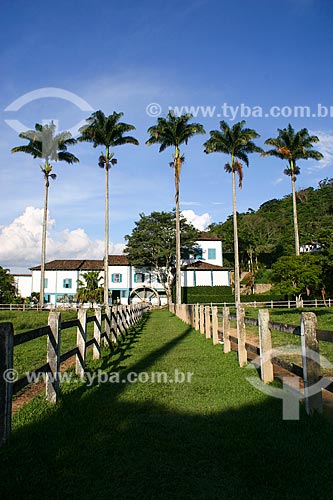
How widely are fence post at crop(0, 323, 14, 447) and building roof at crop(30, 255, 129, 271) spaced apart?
5129 cm

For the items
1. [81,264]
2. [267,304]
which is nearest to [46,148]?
[81,264]

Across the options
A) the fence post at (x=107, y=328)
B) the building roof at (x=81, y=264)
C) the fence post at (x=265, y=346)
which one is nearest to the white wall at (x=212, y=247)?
the building roof at (x=81, y=264)

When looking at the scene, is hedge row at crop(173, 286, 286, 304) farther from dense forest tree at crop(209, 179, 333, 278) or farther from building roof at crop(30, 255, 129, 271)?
dense forest tree at crop(209, 179, 333, 278)

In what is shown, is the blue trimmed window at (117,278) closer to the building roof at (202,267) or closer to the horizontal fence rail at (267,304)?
the horizontal fence rail at (267,304)

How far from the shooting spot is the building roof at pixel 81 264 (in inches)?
2183

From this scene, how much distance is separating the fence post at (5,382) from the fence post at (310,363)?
10.8 feet

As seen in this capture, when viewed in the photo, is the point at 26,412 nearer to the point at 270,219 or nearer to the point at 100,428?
the point at 100,428

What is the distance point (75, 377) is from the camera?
7.42 metres

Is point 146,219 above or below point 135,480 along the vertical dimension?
above

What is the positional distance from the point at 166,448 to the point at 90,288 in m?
49.2

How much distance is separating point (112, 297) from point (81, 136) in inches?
973

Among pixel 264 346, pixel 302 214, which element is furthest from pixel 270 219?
pixel 264 346

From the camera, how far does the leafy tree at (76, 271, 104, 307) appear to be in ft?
167

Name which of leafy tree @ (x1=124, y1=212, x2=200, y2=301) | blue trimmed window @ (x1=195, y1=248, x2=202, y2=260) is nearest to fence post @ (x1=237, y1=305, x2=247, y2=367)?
leafy tree @ (x1=124, y1=212, x2=200, y2=301)
